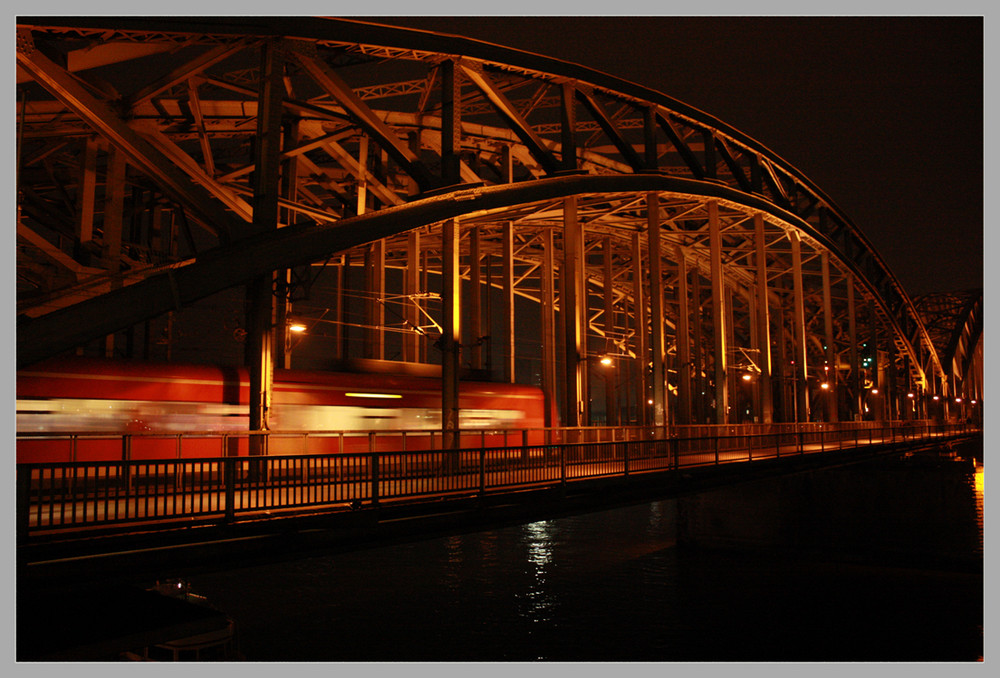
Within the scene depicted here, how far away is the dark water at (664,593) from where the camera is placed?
17812 millimetres

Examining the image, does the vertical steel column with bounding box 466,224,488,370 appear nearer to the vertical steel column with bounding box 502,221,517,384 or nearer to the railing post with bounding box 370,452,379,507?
the vertical steel column with bounding box 502,221,517,384

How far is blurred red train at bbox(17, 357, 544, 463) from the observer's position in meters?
15.2

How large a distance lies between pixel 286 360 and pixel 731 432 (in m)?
15.4

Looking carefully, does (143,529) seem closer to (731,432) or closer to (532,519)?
(532,519)

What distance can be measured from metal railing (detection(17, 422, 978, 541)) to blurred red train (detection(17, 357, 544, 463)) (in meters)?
0.33

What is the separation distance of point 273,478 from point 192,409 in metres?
7.86

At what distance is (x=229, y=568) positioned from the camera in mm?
9484

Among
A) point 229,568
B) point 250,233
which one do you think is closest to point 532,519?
point 229,568

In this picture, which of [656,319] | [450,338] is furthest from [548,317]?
[450,338]

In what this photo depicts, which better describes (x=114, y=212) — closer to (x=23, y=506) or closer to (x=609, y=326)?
(x=23, y=506)

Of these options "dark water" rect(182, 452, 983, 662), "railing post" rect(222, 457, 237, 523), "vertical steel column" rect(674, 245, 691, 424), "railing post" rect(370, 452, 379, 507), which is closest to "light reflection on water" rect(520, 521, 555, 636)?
"dark water" rect(182, 452, 983, 662)

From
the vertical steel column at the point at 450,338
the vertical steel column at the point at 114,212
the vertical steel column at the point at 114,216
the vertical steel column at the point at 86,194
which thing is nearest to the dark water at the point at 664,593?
the vertical steel column at the point at 450,338

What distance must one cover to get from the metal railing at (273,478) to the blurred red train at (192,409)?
331 millimetres

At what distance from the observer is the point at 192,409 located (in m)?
17.7
